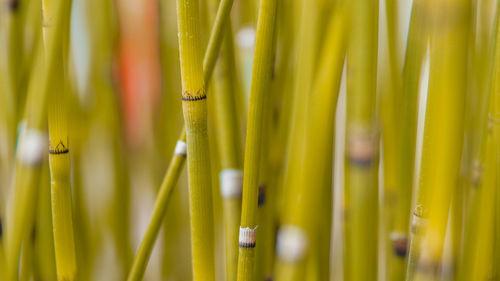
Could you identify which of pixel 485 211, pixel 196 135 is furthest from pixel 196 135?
pixel 485 211

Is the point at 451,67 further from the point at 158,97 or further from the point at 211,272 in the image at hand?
the point at 158,97

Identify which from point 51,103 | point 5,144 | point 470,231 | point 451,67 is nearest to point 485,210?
point 470,231

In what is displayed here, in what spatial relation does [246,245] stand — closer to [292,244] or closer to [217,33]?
[292,244]

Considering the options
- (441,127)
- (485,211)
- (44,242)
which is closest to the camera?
(441,127)

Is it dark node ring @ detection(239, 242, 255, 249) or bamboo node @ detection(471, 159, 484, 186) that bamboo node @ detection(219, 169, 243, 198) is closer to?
dark node ring @ detection(239, 242, 255, 249)

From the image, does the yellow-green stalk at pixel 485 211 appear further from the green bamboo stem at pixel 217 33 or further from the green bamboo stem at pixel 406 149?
the green bamboo stem at pixel 217 33

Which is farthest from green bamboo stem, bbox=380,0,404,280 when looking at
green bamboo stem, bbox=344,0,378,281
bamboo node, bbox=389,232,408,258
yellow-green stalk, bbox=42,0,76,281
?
yellow-green stalk, bbox=42,0,76,281

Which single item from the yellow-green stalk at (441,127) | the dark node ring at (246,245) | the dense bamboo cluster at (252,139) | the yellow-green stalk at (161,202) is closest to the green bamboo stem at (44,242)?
the dense bamboo cluster at (252,139)
